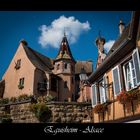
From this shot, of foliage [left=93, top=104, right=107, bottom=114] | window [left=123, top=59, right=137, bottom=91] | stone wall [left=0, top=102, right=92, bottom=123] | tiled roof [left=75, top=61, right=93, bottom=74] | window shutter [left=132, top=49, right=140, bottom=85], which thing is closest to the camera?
window shutter [left=132, top=49, right=140, bottom=85]

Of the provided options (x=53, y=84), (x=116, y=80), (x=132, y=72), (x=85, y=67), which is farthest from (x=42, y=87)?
(x=132, y=72)

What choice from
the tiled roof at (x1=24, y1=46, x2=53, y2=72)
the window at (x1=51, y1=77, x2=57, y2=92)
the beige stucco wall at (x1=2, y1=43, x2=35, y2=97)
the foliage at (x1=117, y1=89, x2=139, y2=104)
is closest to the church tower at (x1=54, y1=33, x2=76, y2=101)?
the window at (x1=51, y1=77, x2=57, y2=92)

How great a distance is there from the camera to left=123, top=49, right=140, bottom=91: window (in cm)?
554

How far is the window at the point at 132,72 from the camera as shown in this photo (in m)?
5.54

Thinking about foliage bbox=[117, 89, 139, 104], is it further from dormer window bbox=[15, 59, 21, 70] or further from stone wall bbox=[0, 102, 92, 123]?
dormer window bbox=[15, 59, 21, 70]

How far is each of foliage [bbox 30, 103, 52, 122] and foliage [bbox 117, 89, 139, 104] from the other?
5632 mm

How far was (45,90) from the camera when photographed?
2050 centimetres

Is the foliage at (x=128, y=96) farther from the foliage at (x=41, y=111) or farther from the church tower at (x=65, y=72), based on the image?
the church tower at (x=65, y=72)

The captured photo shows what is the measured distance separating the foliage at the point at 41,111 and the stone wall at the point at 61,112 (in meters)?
0.20

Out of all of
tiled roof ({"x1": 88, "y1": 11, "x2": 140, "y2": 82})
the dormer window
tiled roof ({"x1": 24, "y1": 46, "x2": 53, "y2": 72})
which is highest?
tiled roof ({"x1": 24, "y1": 46, "x2": 53, "y2": 72})

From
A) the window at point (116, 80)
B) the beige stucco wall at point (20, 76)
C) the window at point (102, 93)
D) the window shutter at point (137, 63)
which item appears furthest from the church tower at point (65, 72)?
the window shutter at point (137, 63)
